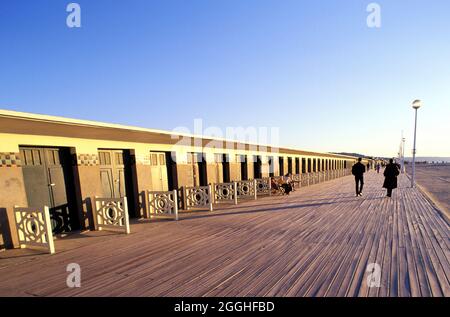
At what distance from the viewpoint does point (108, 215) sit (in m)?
6.32

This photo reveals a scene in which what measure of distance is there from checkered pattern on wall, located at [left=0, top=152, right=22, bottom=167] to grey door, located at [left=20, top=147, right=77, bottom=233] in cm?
24

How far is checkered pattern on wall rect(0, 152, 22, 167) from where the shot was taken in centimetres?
500

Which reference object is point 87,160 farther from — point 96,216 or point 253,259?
point 253,259

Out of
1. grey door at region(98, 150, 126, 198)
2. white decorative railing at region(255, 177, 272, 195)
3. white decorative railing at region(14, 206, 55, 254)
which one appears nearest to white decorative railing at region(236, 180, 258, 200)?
white decorative railing at region(255, 177, 272, 195)

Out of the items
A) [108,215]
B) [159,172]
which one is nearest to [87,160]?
[108,215]

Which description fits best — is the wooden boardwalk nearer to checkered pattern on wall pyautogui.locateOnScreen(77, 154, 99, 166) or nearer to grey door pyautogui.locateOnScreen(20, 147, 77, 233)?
grey door pyautogui.locateOnScreen(20, 147, 77, 233)

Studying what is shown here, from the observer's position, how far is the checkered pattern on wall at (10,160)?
16.4 feet

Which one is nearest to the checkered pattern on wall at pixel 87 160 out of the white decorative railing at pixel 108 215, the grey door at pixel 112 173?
the grey door at pixel 112 173

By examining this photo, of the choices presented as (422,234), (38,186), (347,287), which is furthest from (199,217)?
(422,234)

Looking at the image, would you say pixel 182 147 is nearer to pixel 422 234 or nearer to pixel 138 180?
pixel 138 180

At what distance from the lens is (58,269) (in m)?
3.80

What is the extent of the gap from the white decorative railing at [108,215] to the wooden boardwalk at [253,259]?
0.33 metres

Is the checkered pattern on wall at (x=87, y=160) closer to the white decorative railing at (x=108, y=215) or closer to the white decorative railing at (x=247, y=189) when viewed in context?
the white decorative railing at (x=108, y=215)

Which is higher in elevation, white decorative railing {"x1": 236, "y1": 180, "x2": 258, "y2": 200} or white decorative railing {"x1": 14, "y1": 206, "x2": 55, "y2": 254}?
white decorative railing {"x1": 14, "y1": 206, "x2": 55, "y2": 254}
